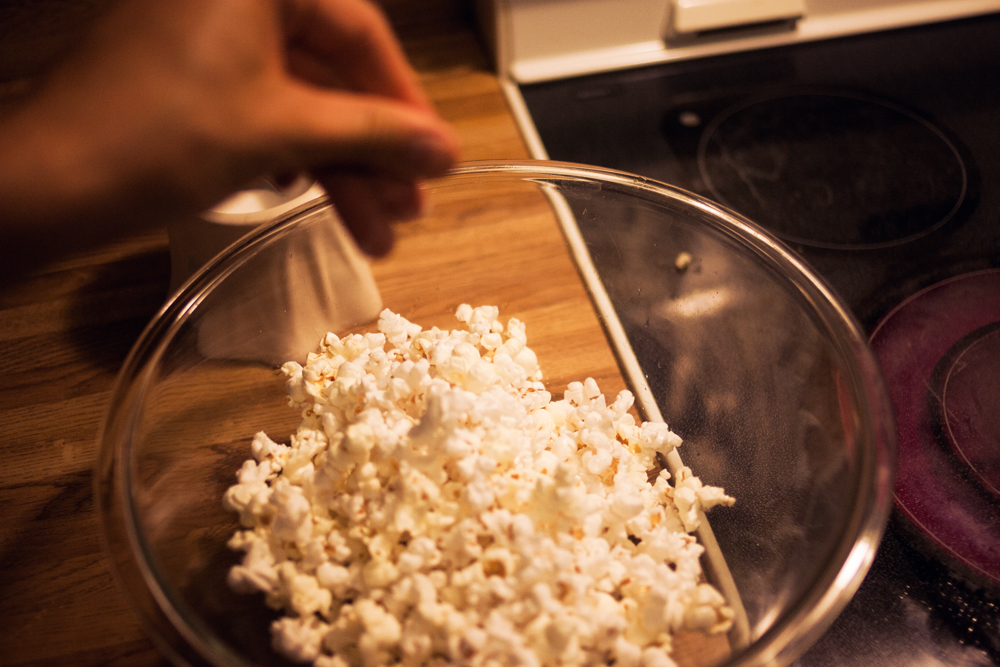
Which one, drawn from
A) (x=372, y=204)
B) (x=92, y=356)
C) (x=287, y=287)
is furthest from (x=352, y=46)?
(x=92, y=356)

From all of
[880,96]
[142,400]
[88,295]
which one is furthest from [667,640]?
[880,96]

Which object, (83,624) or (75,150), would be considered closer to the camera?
(75,150)

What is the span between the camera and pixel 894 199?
2.93 ft

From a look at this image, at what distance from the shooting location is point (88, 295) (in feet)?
2.67

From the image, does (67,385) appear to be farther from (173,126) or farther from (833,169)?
(833,169)

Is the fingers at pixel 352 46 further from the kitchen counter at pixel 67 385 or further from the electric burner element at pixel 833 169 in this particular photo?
the electric burner element at pixel 833 169

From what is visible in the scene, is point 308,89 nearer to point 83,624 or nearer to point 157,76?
point 157,76

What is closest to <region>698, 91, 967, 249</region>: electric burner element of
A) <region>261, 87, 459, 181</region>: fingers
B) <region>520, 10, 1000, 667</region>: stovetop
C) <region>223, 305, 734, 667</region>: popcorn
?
<region>520, 10, 1000, 667</region>: stovetop

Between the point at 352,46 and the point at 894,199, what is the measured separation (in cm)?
78

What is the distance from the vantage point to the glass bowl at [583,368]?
20.3 inches

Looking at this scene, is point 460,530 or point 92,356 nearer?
point 460,530

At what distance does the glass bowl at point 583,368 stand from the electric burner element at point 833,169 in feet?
0.77

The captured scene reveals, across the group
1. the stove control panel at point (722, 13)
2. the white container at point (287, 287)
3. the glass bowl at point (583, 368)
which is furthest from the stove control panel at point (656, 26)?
the white container at point (287, 287)

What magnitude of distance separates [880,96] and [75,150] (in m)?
1.10
